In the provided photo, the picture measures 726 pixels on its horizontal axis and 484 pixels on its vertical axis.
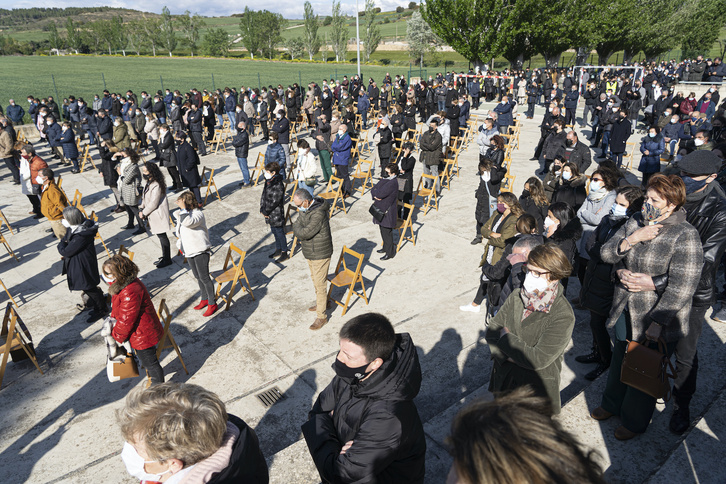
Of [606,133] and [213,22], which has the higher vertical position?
[213,22]

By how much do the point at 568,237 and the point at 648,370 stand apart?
92.9 inches

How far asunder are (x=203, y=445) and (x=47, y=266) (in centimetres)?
820

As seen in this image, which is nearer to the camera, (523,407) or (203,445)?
(523,407)

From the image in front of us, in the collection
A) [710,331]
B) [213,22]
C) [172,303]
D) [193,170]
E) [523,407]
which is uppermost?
[213,22]

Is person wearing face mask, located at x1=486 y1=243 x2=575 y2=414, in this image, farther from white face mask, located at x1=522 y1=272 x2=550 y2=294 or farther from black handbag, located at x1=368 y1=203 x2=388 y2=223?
black handbag, located at x1=368 y1=203 x2=388 y2=223

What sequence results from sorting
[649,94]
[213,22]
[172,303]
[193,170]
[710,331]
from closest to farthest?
[710,331], [172,303], [193,170], [649,94], [213,22]

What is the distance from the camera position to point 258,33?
93.1m

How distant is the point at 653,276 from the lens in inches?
123

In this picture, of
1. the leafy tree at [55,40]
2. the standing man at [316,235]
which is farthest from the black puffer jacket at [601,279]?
the leafy tree at [55,40]

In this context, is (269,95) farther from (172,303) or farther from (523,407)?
(523,407)

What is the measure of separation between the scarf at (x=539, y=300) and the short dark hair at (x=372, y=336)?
1285 millimetres

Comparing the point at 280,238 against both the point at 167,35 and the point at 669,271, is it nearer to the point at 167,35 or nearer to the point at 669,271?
the point at 669,271

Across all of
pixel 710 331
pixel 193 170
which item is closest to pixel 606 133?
pixel 710 331

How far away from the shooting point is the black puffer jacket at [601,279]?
3996 mm
